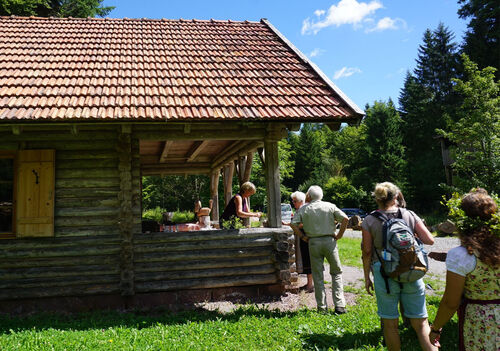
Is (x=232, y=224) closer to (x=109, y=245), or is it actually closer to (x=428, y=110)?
(x=109, y=245)

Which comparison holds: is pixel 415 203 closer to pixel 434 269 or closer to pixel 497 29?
pixel 497 29

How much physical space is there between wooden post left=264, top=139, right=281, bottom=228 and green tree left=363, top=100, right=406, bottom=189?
34.5 m

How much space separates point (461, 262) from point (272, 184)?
4477mm

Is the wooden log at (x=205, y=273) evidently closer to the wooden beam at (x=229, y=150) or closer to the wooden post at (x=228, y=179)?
the wooden beam at (x=229, y=150)

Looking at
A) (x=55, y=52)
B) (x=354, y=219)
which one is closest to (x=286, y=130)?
(x=55, y=52)

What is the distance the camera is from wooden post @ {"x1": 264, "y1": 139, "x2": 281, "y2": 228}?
6.94 m

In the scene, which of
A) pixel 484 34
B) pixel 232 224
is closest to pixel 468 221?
pixel 232 224

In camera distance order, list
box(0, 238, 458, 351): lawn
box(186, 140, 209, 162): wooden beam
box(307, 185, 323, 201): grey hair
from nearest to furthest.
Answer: box(0, 238, 458, 351): lawn
box(307, 185, 323, 201): grey hair
box(186, 140, 209, 162): wooden beam

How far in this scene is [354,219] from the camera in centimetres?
2358

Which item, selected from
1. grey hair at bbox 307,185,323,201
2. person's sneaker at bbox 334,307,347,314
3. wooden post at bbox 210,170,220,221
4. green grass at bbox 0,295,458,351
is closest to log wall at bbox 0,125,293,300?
green grass at bbox 0,295,458,351

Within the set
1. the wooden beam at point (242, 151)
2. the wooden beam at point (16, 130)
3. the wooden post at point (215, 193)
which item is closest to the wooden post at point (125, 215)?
the wooden beam at point (16, 130)

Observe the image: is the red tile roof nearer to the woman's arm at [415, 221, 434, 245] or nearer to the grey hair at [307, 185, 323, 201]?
the grey hair at [307, 185, 323, 201]

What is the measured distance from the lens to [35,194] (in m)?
6.32

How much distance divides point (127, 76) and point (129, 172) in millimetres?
2095
